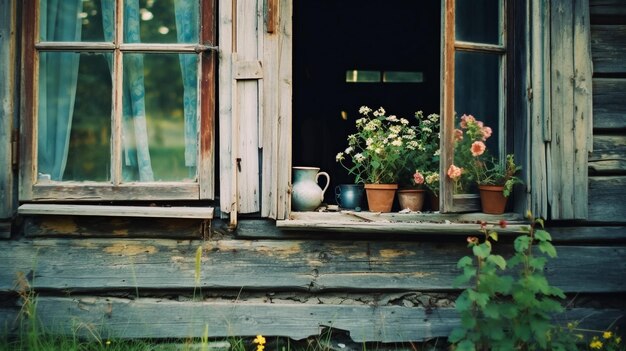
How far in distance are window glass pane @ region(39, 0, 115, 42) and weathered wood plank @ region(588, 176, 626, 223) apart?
2.73 m

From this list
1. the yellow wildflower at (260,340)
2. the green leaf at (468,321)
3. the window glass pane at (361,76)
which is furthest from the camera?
the window glass pane at (361,76)

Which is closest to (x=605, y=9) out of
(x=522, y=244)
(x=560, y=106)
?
(x=560, y=106)

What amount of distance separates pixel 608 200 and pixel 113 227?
266cm

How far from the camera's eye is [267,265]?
3.08 m

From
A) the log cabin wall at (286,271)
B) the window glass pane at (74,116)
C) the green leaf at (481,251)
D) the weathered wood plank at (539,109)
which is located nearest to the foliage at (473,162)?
the weathered wood plank at (539,109)

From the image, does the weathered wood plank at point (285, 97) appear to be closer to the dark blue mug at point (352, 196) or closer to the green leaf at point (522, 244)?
the dark blue mug at point (352, 196)

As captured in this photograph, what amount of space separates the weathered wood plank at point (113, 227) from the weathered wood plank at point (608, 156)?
2130 millimetres

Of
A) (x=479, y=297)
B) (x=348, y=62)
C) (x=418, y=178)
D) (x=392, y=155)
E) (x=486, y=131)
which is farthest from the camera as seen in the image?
(x=348, y=62)

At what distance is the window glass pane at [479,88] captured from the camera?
3156 millimetres

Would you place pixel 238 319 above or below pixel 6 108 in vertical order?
below

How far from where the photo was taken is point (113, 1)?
307cm

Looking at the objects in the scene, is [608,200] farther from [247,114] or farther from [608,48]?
[247,114]

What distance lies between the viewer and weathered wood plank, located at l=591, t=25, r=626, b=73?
319cm

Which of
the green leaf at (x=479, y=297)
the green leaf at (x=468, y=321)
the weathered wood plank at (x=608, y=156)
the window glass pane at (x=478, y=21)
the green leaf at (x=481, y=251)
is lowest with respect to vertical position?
the green leaf at (x=468, y=321)
